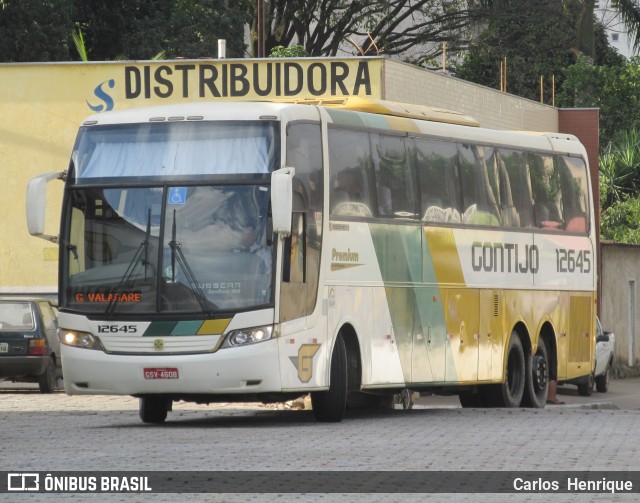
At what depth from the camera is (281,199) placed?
1712 cm

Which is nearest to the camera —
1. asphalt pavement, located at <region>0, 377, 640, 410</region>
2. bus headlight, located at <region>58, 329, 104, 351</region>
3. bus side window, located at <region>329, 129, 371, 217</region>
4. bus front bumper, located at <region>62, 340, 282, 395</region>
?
bus front bumper, located at <region>62, 340, 282, 395</region>

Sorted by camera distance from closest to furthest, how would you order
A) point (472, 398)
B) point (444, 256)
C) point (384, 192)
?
point (384, 192)
point (444, 256)
point (472, 398)

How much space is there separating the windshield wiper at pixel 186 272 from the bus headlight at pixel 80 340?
108 cm

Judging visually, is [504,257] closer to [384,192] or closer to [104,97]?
[384,192]

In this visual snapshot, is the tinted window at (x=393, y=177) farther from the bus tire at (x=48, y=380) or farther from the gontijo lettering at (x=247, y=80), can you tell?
the bus tire at (x=48, y=380)

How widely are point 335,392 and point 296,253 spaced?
1.66 metres

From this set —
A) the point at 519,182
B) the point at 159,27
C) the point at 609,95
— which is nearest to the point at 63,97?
the point at 519,182

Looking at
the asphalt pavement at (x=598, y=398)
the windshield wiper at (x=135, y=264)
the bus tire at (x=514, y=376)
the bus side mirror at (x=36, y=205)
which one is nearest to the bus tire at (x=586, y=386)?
the asphalt pavement at (x=598, y=398)

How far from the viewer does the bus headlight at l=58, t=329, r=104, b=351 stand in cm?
A: 1792

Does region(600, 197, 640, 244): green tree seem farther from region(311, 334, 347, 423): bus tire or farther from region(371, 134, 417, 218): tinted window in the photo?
region(311, 334, 347, 423): bus tire

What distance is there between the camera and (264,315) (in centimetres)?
1745

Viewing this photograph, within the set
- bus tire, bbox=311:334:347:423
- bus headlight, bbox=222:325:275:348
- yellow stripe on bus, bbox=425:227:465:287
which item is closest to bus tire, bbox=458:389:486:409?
yellow stripe on bus, bbox=425:227:465:287

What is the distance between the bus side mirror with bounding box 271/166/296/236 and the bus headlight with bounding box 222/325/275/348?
3.45ft

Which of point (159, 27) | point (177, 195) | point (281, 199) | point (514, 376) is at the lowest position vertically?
point (514, 376)
